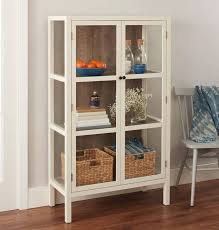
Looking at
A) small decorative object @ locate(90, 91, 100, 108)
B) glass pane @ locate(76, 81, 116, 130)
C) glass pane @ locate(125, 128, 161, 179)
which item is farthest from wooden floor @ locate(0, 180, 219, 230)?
small decorative object @ locate(90, 91, 100, 108)

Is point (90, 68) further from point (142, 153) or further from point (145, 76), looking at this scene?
point (142, 153)

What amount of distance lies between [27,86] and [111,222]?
44.1 inches

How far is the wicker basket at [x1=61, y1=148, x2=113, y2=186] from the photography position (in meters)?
3.55

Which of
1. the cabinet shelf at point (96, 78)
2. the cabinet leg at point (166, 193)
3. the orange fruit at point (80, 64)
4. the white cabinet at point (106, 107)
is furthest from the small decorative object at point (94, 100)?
the cabinet leg at point (166, 193)

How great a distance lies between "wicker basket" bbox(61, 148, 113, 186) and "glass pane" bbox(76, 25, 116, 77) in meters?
0.57

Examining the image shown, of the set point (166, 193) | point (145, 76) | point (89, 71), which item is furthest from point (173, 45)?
point (166, 193)

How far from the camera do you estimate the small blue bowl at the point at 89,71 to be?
3469mm

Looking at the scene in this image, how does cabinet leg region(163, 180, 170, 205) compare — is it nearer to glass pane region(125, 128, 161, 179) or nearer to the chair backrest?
glass pane region(125, 128, 161, 179)

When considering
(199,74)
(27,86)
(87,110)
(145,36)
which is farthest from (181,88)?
(27,86)

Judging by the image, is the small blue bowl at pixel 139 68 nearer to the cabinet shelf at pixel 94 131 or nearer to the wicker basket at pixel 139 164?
the cabinet shelf at pixel 94 131

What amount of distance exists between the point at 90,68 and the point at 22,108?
578 mm

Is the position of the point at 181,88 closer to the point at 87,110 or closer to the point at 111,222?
the point at 87,110

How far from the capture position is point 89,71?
3.51 m

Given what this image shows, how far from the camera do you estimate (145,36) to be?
3703 mm
